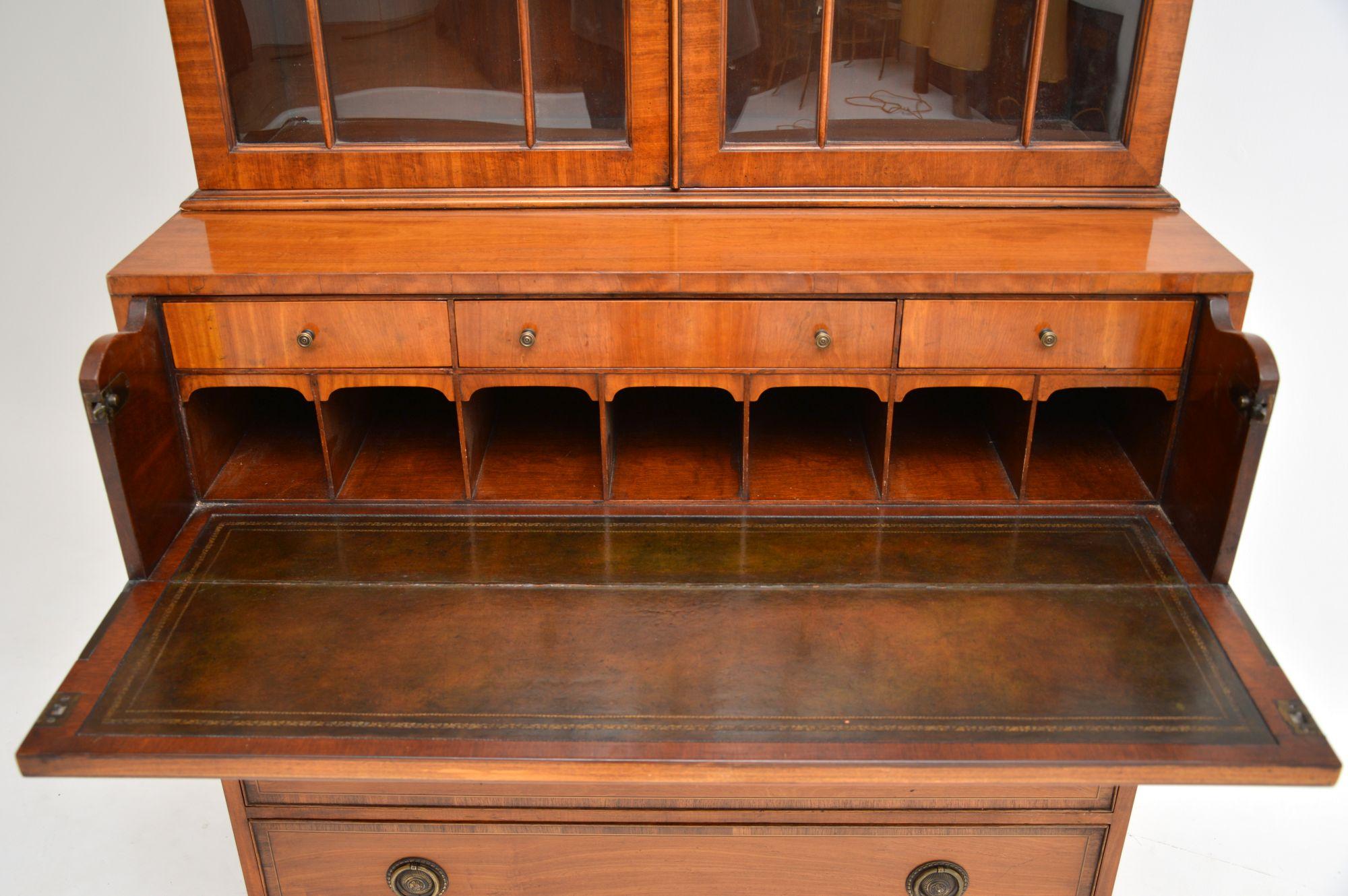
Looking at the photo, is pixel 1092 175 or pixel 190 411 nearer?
pixel 190 411

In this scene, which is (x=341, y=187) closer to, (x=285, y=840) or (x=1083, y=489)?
(x=285, y=840)

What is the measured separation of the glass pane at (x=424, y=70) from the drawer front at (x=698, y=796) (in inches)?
49.3

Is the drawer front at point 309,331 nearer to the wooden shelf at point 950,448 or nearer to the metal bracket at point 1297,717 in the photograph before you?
the wooden shelf at point 950,448

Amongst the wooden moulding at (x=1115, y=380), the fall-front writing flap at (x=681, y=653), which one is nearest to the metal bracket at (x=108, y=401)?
the fall-front writing flap at (x=681, y=653)

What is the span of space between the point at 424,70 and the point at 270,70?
300 millimetres

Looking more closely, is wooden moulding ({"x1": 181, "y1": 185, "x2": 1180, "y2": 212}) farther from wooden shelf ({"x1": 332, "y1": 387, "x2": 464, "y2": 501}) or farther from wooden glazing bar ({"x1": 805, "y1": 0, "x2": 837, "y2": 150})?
wooden shelf ({"x1": 332, "y1": 387, "x2": 464, "y2": 501})

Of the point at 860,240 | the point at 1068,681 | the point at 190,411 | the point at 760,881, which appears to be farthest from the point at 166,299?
the point at 1068,681

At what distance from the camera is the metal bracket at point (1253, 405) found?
194cm

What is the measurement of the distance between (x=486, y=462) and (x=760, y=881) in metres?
0.95

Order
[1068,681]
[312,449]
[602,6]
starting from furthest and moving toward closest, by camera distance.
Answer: [312,449], [602,6], [1068,681]

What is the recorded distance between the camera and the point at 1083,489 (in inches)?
93.0

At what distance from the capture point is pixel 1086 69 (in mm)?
2385

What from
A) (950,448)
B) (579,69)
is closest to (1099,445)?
(950,448)

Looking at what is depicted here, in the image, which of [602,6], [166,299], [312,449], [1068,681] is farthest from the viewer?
[312,449]
